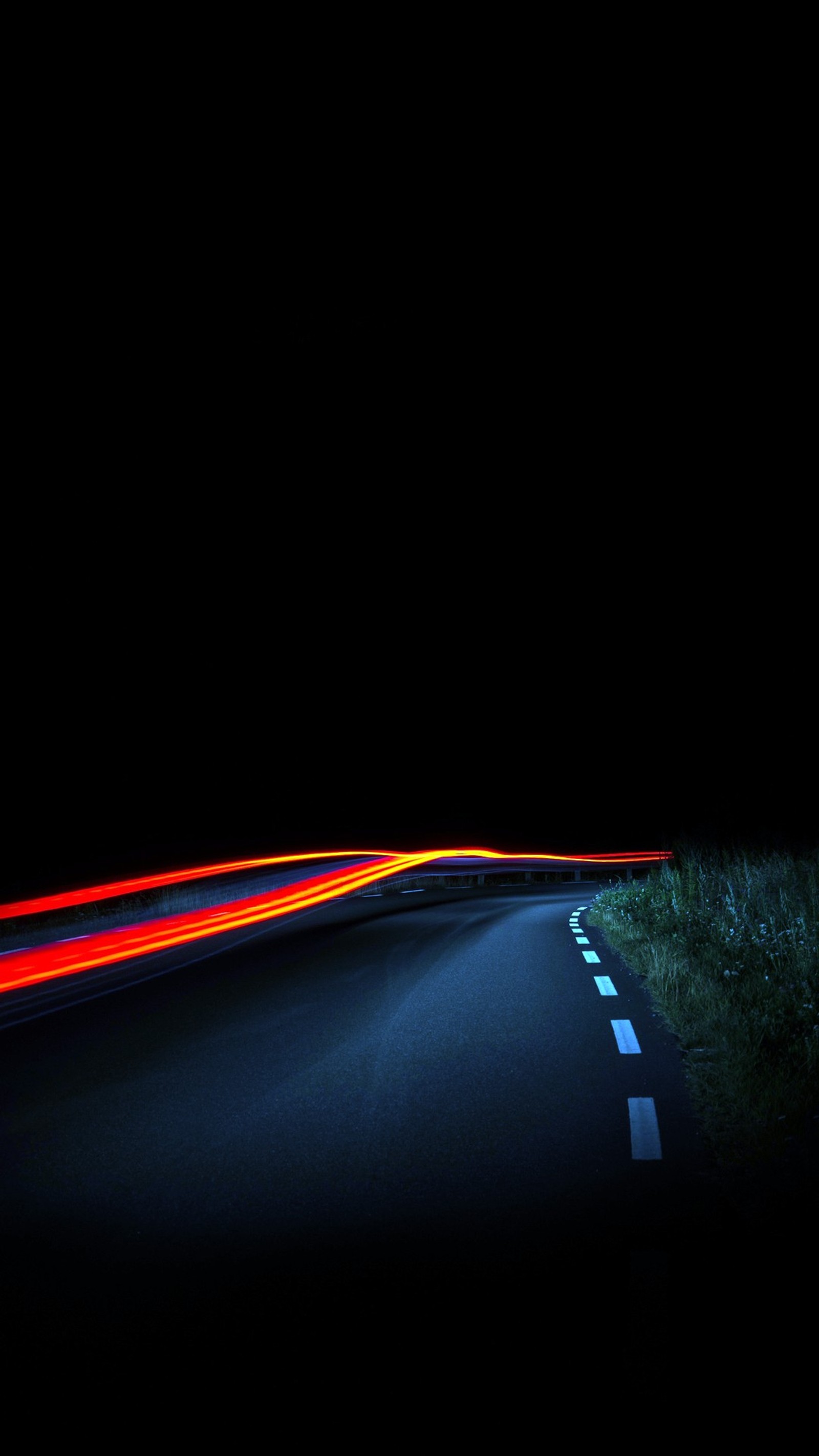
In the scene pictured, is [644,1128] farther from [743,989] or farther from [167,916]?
[167,916]

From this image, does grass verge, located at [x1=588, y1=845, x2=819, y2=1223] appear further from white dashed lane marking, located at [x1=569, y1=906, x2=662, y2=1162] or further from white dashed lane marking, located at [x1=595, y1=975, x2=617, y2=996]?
white dashed lane marking, located at [x1=595, y1=975, x2=617, y2=996]

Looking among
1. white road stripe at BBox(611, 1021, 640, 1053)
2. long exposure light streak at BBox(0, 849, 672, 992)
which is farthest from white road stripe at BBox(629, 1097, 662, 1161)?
long exposure light streak at BBox(0, 849, 672, 992)

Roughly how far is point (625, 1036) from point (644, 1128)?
2430mm

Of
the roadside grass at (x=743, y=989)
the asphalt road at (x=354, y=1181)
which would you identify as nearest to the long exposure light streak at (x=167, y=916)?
the asphalt road at (x=354, y=1181)

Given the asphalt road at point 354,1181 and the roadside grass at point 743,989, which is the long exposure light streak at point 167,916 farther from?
the roadside grass at point 743,989

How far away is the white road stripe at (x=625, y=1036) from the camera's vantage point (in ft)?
23.2

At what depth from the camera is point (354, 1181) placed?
446 cm

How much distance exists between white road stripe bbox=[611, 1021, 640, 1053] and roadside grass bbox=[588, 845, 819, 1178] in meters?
0.33

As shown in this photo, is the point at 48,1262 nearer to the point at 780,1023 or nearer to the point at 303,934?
the point at 780,1023

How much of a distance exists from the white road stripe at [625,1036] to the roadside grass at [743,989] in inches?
13.1

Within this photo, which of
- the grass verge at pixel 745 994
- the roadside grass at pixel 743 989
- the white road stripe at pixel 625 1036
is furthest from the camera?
the white road stripe at pixel 625 1036

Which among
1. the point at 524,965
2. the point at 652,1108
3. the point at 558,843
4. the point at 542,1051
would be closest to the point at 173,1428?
the point at 652,1108

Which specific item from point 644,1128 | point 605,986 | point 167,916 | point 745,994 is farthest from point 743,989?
point 167,916

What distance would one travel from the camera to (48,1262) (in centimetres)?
374
